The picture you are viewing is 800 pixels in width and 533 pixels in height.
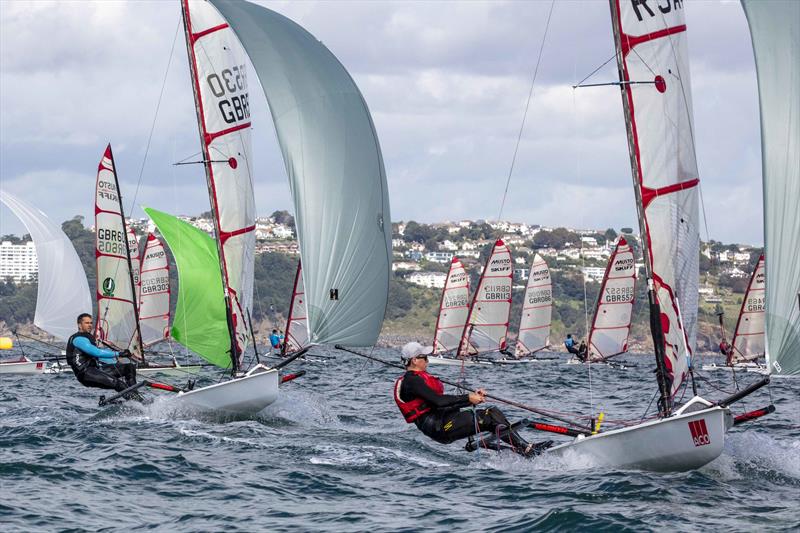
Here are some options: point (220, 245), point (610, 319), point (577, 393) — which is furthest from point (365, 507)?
point (610, 319)

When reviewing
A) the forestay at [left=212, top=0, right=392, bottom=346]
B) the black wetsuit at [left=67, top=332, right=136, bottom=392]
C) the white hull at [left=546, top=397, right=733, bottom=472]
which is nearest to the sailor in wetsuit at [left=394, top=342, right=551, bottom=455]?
the white hull at [left=546, top=397, right=733, bottom=472]

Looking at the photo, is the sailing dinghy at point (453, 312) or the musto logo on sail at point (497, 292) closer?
the musto logo on sail at point (497, 292)

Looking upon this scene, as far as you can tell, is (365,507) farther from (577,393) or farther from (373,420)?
(577,393)

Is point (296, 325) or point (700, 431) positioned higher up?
point (700, 431)

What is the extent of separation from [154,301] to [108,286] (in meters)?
8.01

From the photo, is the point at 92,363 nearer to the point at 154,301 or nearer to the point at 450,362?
the point at 154,301

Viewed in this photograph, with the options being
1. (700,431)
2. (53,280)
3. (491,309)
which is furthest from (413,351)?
(491,309)

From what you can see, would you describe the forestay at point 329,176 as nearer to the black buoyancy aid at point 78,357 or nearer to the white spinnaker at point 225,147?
the white spinnaker at point 225,147

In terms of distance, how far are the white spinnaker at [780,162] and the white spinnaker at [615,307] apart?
28874mm

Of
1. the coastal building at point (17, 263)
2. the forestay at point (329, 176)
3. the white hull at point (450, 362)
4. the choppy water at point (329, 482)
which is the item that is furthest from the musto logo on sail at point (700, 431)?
the coastal building at point (17, 263)

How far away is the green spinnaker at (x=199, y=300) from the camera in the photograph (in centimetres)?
1788

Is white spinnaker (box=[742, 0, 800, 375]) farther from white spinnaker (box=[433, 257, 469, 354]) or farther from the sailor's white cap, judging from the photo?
white spinnaker (box=[433, 257, 469, 354])

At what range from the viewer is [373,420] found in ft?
49.7

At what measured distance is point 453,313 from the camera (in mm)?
42188
